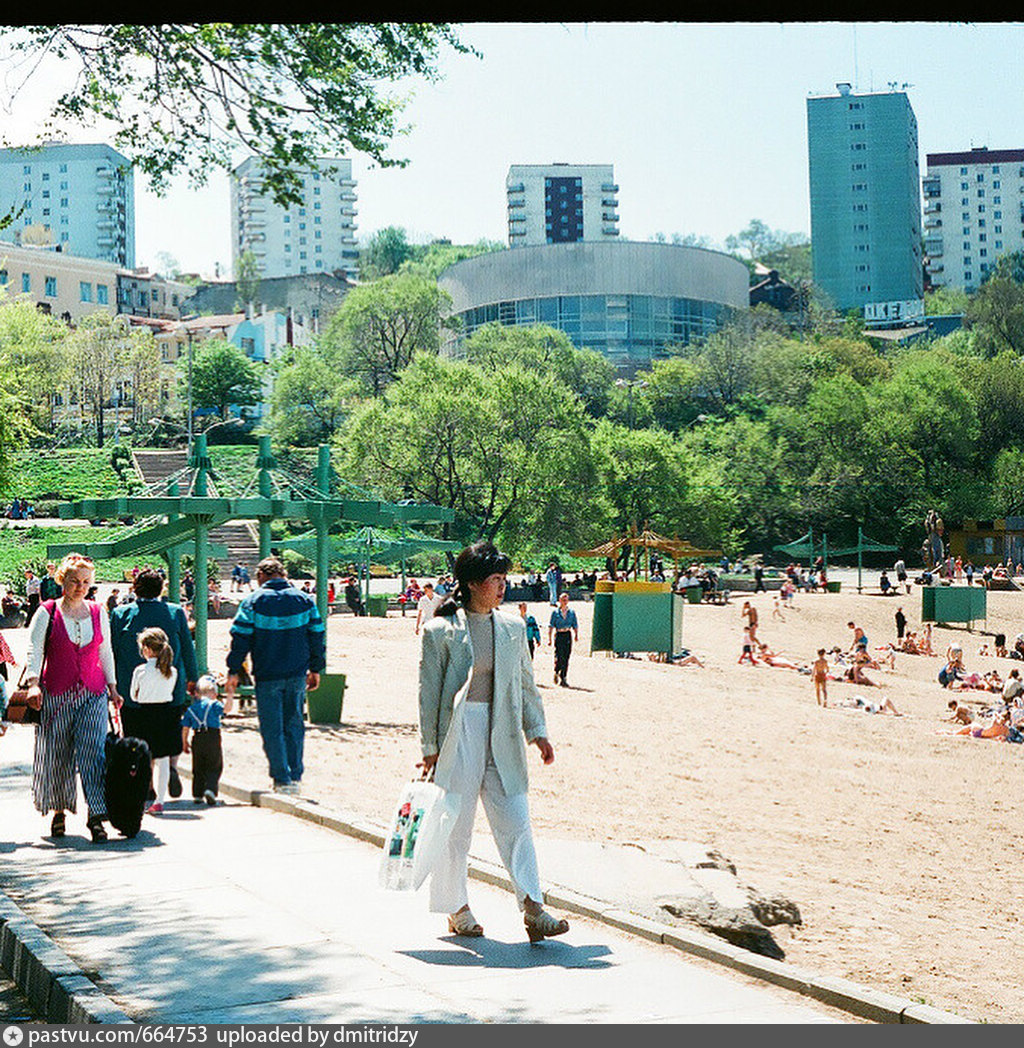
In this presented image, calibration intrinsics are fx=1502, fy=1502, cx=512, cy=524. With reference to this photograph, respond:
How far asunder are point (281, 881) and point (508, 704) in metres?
1.89

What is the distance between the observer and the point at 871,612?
50594 mm

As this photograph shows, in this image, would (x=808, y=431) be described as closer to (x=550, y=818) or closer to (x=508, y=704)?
(x=550, y=818)

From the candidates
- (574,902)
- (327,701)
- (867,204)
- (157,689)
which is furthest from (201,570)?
(867,204)

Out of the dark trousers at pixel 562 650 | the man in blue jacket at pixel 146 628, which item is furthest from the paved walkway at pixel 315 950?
the dark trousers at pixel 562 650

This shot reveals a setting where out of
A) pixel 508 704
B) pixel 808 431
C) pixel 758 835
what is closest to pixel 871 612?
pixel 808 431

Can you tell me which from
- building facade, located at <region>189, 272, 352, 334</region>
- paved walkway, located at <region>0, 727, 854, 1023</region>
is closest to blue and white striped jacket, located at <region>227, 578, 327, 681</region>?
paved walkway, located at <region>0, 727, 854, 1023</region>

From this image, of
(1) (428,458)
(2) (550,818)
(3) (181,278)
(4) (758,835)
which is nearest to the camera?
(2) (550,818)

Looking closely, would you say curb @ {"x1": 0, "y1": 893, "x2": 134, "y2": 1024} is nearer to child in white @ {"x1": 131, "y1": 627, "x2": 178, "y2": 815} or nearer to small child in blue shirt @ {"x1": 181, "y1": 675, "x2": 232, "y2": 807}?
child in white @ {"x1": 131, "y1": 627, "x2": 178, "y2": 815}

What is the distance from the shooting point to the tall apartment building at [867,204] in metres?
97.7

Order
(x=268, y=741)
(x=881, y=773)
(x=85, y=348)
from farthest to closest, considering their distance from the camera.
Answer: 1. (x=85, y=348)
2. (x=881, y=773)
3. (x=268, y=741)

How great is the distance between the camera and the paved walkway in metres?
5.00

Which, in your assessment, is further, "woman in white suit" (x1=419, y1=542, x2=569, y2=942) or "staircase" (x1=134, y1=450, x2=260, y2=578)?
"staircase" (x1=134, y1=450, x2=260, y2=578)

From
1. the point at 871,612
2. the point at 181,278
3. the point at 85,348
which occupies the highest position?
the point at 181,278

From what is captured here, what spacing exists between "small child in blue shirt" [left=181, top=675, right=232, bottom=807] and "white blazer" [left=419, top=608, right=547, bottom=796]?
4.01m
